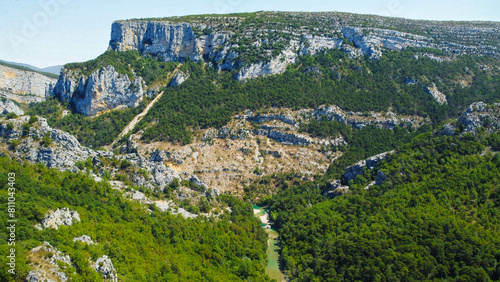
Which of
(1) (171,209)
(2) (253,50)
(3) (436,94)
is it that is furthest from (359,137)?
(1) (171,209)

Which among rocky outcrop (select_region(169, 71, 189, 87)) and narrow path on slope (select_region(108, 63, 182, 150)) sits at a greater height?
rocky outcrop (select_region(169, 71, 189, 87))

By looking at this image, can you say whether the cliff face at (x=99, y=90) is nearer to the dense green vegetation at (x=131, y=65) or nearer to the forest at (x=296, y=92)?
the dense green vegetation at (x=131, y=65)

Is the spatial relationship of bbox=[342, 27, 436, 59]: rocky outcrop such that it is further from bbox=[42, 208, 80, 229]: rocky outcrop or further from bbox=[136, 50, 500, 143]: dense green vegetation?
bbox=[42, 208, 80, 229]: rocky outcrop

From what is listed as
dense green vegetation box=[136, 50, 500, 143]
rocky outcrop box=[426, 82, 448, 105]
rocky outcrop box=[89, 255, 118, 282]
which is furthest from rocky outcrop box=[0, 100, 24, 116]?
rocky outcrop box=[426, 82, 448, 105]

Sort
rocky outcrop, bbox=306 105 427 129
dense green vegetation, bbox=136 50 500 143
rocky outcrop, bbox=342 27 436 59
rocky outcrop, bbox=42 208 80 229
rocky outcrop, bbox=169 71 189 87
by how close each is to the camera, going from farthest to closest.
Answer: rocky outcrop, bbox=342 27 436 59 → rocky outcrop, bbox=169 71 189 87 → dense green vegetation, bbox=136 50 500 143 → rocky outcrop, bbox=306 105 427 129 → rocky outcrop, bbox=42 208 80 229

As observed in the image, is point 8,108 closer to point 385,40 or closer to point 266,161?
point 266,161
